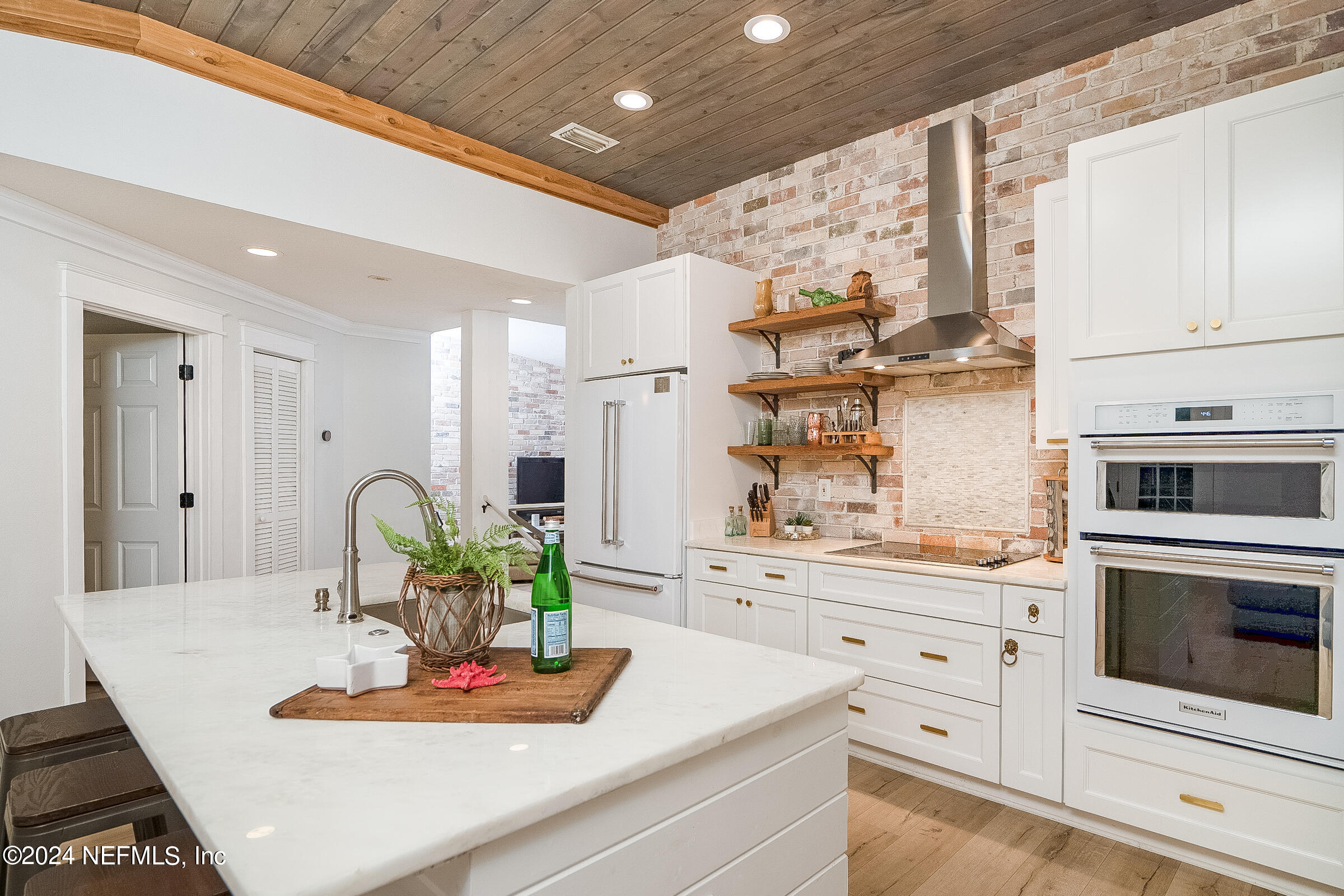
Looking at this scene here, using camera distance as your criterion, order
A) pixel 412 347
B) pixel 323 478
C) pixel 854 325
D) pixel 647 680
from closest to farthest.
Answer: pixel 647 680 → pixel 854 325 → pixel 323 478 → pixel 412 347

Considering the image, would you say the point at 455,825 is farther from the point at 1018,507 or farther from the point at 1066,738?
the point at 1018,507

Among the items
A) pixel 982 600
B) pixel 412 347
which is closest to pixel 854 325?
pixel 982 600

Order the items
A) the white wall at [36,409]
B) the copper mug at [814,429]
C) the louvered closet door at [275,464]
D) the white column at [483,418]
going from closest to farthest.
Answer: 1. the white wall at [36,409]
2. the copper mug at [814,429]
3. the louvered closet door at [275,464]
4. the white column at [483,418]

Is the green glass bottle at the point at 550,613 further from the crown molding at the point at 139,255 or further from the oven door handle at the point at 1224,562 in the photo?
the crown molding at the point at 139,255

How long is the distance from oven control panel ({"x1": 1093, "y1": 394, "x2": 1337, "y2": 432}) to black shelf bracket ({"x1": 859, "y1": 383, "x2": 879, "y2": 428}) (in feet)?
4.11

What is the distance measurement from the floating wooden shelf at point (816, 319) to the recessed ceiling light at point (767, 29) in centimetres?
118

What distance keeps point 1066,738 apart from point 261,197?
3.74 metres

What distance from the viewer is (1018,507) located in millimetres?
A: 3127

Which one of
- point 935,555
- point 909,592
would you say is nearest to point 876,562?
point 909,592

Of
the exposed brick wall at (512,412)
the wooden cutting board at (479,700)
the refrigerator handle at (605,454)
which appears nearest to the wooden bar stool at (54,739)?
the wooden cutting board at (479,700)

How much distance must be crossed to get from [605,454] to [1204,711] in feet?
9.35

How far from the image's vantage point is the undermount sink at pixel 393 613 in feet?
6.74

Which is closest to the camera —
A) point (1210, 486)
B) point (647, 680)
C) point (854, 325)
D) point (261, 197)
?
point (647, 680)

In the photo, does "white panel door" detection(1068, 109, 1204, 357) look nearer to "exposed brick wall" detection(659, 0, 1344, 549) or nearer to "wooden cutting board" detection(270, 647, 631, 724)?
"exposed brick wall" detection(659, 0, 1344, 549)
